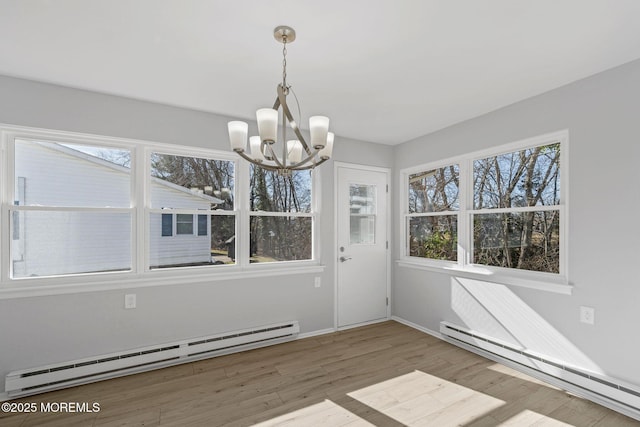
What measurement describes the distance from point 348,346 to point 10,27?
3.77 metres

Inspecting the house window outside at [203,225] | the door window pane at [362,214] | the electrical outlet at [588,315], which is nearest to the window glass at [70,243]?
the house window outside at [203,225]

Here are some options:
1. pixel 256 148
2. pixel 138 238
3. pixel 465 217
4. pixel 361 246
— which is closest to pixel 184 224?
pixel 138 238

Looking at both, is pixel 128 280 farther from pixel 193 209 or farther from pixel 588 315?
pixel 588 315

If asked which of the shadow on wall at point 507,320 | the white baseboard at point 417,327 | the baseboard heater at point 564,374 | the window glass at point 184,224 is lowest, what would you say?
the white baseboard at point 417,327

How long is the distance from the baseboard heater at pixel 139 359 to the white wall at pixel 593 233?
237 cm

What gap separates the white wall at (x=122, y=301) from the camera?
244 centimetres

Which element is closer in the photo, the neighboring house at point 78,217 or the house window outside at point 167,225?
the neighboring house at point 78,217

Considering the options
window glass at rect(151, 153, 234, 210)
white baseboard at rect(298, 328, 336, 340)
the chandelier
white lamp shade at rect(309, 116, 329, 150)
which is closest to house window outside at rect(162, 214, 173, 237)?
window glass at rect(151, 153, 234, 210)

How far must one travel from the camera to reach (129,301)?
2771 millimetres

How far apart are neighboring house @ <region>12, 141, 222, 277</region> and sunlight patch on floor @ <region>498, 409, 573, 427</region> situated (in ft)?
9.96

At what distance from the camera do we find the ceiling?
169cm

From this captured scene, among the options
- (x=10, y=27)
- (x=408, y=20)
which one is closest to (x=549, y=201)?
(x=408, y=20)

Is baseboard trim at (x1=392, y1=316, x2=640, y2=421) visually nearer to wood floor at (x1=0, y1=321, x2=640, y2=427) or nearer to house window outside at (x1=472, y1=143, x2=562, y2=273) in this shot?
wood floor at (x1=0, y1=321, x2=640, y2=427)

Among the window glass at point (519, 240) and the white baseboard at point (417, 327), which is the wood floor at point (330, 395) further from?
the window glass at point (519, 240)
